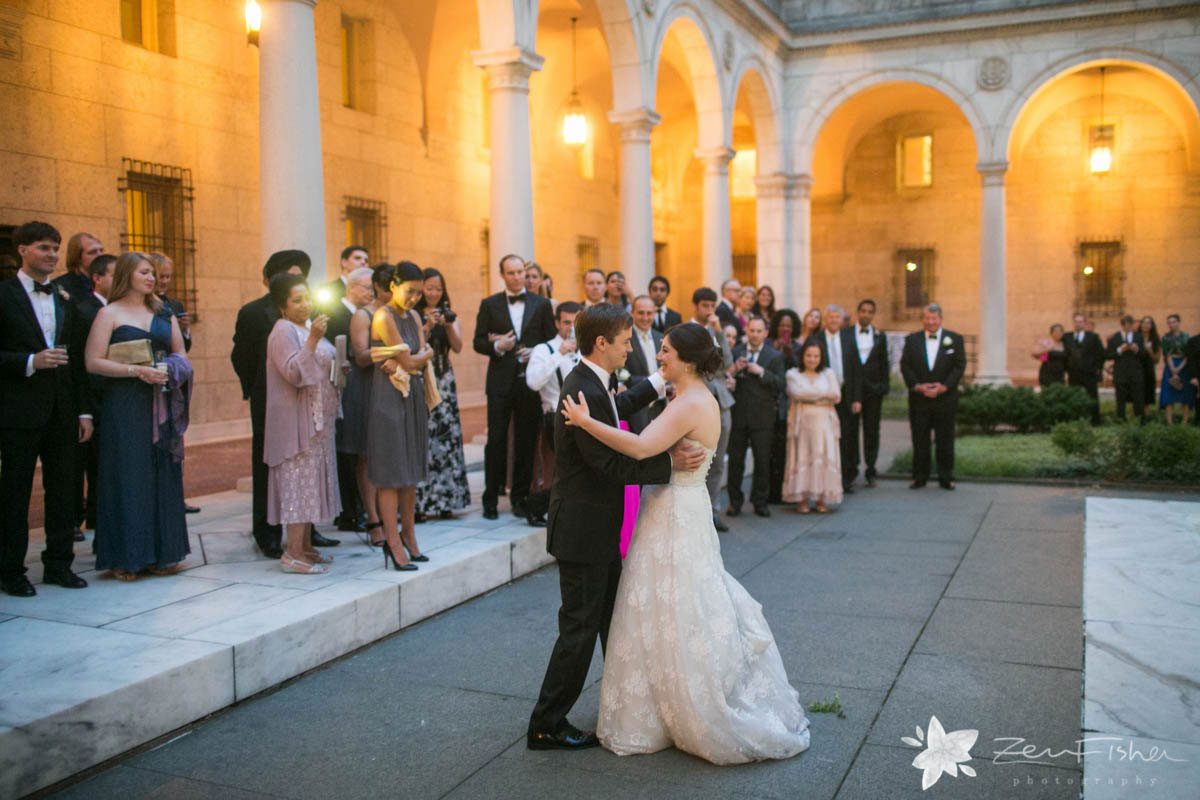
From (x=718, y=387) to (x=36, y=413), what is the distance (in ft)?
17.3

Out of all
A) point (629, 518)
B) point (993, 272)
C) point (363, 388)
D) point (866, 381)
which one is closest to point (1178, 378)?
point (993, 272)

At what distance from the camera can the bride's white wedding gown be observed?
399 centimetres

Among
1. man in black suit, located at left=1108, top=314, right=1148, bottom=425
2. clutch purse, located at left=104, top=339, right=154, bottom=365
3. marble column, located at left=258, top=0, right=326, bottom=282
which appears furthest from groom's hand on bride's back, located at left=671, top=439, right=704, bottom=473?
man in black suit, located at left=1108, top=314, right=1148, bottom=425

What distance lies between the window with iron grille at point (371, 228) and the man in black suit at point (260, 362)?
869cm

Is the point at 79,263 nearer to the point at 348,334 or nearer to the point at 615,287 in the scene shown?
the point at 348,334

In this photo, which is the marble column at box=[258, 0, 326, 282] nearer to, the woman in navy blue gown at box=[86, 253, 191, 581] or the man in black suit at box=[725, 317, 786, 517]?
the woman in navy blue gown at box=[86, 253, 191, 581]

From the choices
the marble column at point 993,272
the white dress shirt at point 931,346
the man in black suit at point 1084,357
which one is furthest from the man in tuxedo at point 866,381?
the marble column at point 993,272

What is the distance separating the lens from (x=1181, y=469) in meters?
11.0

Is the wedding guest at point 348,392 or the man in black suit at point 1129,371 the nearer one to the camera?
the wedding guest at point 348,392

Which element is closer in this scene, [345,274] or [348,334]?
[348,334]

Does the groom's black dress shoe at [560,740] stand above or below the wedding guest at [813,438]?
below

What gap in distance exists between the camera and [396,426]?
20.2ft

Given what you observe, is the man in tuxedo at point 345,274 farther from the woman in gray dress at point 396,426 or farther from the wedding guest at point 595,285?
the wedding guest at point 595,285

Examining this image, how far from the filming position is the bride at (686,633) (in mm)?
3986
